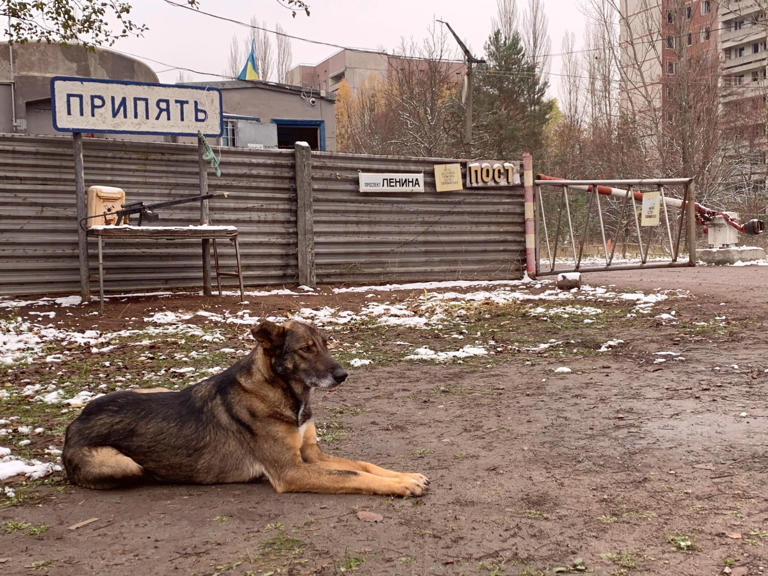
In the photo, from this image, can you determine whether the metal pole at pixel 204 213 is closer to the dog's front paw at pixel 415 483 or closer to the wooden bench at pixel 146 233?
the wooden bench at pixel 146 233

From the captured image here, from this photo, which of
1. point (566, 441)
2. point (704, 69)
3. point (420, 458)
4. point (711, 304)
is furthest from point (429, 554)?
point (704, 69)

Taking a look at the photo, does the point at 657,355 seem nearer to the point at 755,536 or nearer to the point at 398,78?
the point at 755,536

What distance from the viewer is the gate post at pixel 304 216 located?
39.1 ft

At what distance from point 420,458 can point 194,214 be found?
842 cm

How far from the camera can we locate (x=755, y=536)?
8.07ft

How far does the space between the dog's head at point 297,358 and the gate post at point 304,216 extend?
861 cm

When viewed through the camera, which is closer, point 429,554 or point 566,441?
point 429,554

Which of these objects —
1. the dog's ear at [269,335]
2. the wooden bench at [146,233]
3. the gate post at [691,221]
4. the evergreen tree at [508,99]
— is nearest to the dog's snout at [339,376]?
the dog's ear at [269,335]

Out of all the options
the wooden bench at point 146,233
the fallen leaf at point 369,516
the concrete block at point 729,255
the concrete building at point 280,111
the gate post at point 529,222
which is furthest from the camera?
the concrete building at point 280,111

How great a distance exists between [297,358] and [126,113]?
786 centimetres

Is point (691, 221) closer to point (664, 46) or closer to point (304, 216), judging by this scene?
point (304, 216)

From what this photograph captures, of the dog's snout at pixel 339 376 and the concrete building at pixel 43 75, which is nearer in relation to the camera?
the dog's snout at pixel 339 376

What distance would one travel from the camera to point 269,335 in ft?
11.0

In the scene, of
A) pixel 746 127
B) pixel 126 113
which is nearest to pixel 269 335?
pixel 126 113
